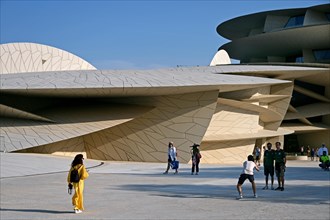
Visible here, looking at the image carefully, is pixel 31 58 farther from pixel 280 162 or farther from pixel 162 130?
pixel 280 162

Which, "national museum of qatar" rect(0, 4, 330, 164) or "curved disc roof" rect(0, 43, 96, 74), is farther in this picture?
"curved disc roof" rect(0, 43, 96, 74)

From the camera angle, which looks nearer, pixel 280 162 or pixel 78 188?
pixel 78 188

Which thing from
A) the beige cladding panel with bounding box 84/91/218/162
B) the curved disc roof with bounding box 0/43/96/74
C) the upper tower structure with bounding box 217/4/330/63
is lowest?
the beige cladding panel with bounding box 84/91/218/162

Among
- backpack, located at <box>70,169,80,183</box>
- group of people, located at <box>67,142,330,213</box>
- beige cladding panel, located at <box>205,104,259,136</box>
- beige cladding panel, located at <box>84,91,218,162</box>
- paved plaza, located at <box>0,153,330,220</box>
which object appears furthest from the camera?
beige cladding panel, located at <box>205,104,259,136</box>

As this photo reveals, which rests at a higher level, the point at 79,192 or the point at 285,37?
the point at 285,37

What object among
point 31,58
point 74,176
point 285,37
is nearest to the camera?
point 74,176

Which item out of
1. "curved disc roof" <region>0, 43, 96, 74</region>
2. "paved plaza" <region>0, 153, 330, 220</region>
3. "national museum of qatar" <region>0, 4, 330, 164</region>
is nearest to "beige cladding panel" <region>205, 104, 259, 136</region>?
"national museum of qatar" <region>0, 4, 330, 164</region>

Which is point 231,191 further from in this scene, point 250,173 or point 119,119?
point 119,119

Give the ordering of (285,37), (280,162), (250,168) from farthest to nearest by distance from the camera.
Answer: (285,37) → (280,162) → (250,168)

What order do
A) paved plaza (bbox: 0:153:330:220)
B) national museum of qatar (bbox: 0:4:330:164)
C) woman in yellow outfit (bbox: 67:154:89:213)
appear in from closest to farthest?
paved plaza (bbox: 0:153:330:220)
woman in yellow outfit (bbox: 67:154:89:213)
national museum of qatar (bbox: 0:4:330:164)

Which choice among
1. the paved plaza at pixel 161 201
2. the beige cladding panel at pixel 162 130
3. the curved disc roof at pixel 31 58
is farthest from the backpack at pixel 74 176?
the curved disc roof at pixel 31 58

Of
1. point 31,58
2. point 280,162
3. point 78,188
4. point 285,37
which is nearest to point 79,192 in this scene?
point 78,188

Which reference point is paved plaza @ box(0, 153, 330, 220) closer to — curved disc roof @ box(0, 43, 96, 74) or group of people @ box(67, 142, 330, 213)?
group of people @ box(67, 142, 330, 213)

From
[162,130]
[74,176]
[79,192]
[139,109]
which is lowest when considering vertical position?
[79,192]
